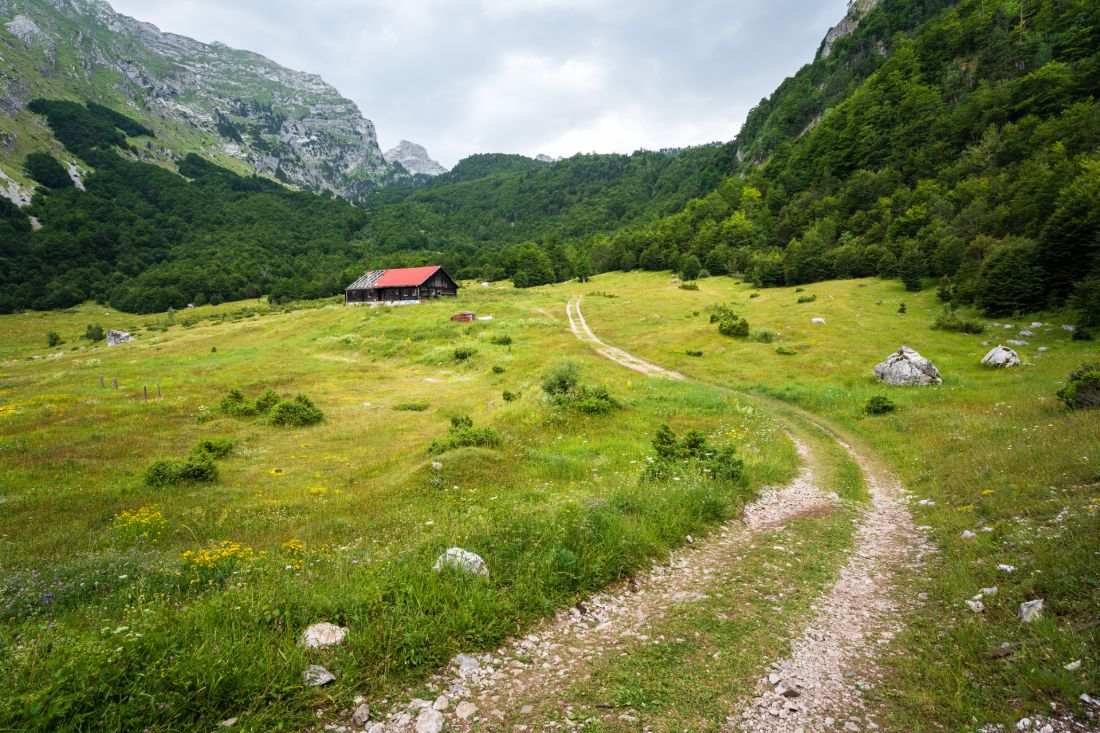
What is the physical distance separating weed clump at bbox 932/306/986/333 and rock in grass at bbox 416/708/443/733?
55580 millimetres

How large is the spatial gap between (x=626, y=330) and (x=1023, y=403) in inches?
1620

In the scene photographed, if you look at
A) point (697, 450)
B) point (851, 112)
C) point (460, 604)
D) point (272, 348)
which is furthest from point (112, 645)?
point (851, 112)

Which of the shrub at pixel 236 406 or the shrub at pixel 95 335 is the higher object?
the shrub at pixel 95 335

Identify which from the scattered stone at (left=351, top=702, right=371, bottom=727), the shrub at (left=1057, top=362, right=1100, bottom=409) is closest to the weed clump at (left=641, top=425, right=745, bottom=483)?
the scattered stone at (left=351, top=702, right=371, bottom=727)

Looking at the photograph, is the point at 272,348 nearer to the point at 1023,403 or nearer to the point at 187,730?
the point at 187,730

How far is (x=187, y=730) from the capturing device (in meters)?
4.42

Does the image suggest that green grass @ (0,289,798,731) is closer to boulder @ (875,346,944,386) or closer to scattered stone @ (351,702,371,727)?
scattered stone @ (351,702,371,727)

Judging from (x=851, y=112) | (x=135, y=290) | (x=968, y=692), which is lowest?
(x=968, y=692)

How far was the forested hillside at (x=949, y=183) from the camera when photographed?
43344 mm

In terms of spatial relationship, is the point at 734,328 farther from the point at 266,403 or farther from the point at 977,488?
the point at 266,403

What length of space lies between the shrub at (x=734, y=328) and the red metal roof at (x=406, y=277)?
6606cm

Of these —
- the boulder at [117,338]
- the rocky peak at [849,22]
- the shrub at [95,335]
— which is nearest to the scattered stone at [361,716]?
the boulder at [117,338]

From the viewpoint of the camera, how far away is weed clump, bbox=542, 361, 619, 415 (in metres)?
22.8

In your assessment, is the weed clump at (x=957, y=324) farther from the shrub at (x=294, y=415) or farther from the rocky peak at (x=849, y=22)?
the rocky peak at (x=849, y=22)
